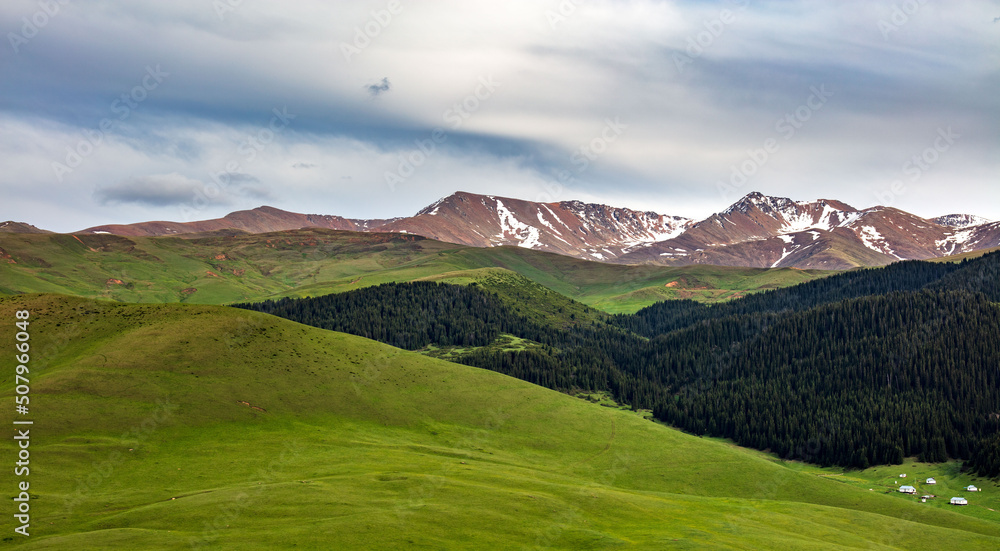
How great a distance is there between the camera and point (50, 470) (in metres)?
77.8

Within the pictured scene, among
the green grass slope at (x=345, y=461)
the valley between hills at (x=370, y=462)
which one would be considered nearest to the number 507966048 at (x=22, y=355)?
the valley between hills at (x=370, y=462)

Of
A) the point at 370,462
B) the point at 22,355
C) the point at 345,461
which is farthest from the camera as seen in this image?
the point at 22,355

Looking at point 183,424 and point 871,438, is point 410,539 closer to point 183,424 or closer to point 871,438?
point 183,424

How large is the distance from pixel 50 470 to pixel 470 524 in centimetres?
5702

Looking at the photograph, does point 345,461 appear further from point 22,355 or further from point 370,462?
point 22,355

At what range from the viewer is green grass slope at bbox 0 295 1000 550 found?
64.4 m

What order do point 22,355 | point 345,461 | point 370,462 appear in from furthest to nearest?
point 22,355
point 345,461
point 370,462

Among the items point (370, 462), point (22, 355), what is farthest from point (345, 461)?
point (22, 355)

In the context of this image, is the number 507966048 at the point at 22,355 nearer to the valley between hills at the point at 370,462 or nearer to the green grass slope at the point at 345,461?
the valley between hills at the point at 370,462

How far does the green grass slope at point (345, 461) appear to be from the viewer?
2537 inches

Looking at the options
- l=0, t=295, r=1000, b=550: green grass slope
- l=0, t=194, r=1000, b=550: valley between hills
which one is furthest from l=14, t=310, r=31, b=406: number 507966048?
l=0, t=295, r=1000, b=550: green grass slope

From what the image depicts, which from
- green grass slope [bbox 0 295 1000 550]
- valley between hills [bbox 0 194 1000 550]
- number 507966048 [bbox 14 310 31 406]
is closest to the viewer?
green grass slope [bbox 0 295 1000 550]

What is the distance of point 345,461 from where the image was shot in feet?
315

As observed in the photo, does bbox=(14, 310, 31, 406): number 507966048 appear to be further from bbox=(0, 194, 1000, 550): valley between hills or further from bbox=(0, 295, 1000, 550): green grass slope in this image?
bbox=(0, 295, 1000, 550): green grass slope
